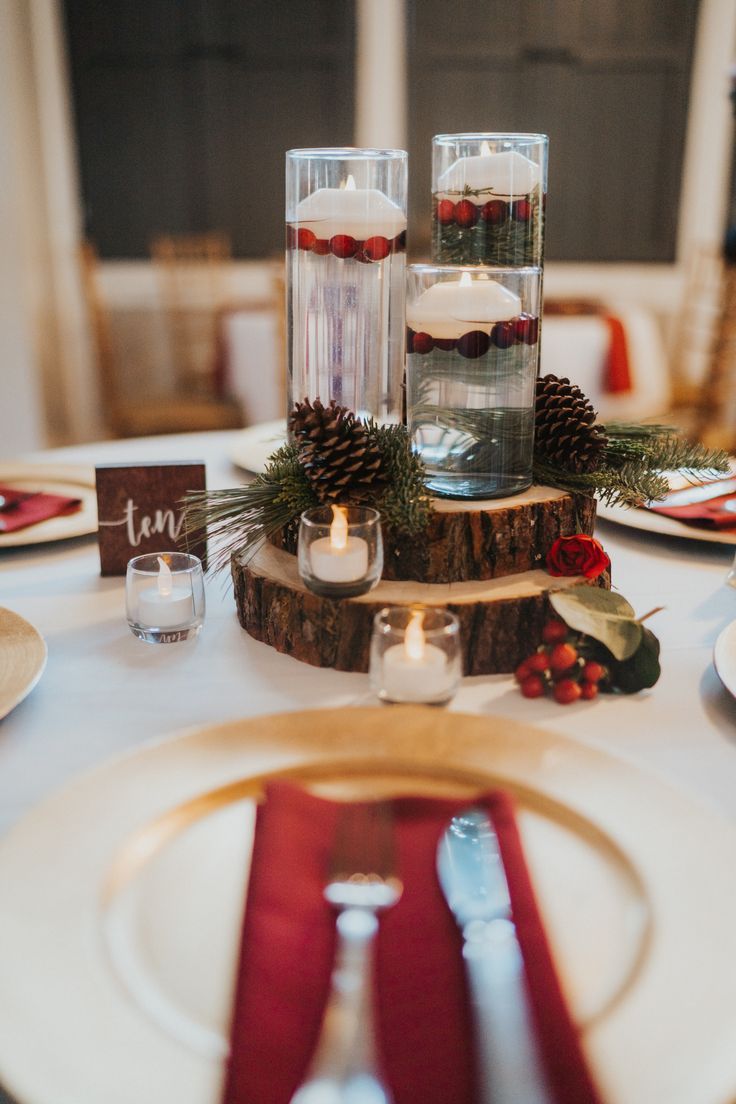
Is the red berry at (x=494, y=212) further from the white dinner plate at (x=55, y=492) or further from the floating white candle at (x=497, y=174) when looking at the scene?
the white dinner plate at (x=55, y=492)

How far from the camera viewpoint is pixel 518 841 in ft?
1.98

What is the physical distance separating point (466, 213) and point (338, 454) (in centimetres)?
27

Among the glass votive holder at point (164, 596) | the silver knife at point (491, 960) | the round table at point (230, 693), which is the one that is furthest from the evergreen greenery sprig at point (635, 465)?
the silver knife at point (491, 960)

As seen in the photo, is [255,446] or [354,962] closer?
[354,962]

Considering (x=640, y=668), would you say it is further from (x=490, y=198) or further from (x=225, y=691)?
(x=490, y=198)

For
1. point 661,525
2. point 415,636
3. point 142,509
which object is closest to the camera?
point 415,636

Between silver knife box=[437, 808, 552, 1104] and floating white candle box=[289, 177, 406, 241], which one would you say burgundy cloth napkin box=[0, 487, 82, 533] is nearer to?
floating white candle box=[289, 177, 406, 241]

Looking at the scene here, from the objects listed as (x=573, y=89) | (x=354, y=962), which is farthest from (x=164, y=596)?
(x=573, y=89)

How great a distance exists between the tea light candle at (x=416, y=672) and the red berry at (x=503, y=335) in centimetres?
29

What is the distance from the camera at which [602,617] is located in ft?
2.78

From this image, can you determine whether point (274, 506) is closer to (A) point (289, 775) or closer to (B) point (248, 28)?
(A) point (289, 775)

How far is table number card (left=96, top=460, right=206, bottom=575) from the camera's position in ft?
3.53

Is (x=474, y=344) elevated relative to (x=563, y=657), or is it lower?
elevated

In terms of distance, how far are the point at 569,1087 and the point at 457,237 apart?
775mm
